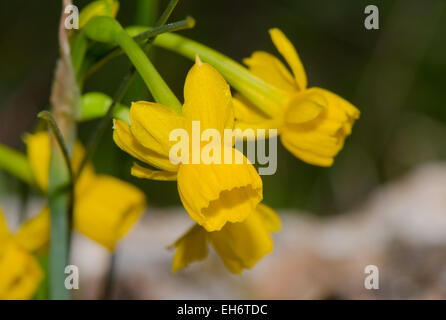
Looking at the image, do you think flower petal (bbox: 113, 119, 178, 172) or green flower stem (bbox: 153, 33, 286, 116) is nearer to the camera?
flower petal (bbox: 113, 119, 178, 172)

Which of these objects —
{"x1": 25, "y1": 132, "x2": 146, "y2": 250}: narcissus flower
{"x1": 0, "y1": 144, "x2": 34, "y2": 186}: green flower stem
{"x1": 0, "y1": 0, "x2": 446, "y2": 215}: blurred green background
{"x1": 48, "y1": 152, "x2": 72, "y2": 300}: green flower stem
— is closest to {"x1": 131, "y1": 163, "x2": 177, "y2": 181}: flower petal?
{"x1": 48, "y1": 152, "x2": 72, "y2": 300}: green flower stem

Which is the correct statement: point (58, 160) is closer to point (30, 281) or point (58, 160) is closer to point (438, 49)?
point (30, 281)

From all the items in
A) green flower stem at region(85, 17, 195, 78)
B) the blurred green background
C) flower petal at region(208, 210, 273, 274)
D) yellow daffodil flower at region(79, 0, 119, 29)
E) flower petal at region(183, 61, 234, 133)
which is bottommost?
flower petal at region(208, 210, 273, 274)

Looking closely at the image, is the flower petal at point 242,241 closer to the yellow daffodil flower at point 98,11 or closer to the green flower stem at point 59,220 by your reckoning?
the green flower stem at point 59,220

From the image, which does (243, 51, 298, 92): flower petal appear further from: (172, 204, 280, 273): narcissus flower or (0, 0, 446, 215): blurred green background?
(0, 0, 446, 215): blurred green background

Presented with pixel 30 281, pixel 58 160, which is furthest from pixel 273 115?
pixel 30 281

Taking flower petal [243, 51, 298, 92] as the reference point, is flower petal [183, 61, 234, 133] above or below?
below

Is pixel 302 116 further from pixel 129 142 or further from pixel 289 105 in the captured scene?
pixel 129 142

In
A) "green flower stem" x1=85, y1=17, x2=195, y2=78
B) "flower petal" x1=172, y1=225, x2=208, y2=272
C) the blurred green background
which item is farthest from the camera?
the blurred green background

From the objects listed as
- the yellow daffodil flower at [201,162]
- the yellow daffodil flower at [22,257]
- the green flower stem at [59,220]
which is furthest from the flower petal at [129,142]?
the yellow daffodil flower at [22,257]
